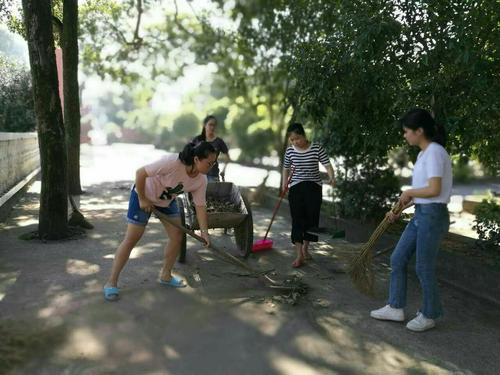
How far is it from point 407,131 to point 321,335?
1.85 m

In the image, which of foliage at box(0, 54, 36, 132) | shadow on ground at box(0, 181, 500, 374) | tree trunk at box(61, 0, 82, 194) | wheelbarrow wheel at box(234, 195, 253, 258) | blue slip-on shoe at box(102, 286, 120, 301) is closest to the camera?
shadow on ground at box(0, 181, 500, 374)

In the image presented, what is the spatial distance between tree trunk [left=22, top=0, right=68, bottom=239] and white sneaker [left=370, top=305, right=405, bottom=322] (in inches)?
177

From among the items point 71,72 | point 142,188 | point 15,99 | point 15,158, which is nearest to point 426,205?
point 142,188

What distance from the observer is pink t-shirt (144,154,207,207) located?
4348 mm

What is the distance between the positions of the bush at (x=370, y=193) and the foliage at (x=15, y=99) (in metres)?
10.4

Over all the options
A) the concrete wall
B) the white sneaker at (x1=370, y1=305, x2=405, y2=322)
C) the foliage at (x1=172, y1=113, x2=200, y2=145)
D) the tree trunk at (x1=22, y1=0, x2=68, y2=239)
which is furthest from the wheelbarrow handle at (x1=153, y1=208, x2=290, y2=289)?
→ the foliage at (x1=172, y1=113, x2=200, y2=145)

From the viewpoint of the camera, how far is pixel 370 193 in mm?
7945

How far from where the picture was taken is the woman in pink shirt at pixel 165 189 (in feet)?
14.2

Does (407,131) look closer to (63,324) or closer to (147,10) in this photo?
(63,324)

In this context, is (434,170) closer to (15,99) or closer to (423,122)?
(423,122)

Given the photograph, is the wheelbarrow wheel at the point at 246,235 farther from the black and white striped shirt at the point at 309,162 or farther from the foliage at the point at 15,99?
the foliage at the point at 15,99

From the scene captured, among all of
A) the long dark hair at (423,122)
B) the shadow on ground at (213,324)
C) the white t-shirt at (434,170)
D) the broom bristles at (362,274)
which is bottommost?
the shadow on ground at (213,324)

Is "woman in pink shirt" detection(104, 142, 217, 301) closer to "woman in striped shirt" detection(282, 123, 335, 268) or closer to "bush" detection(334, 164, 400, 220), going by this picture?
"woman in striped shirt" detection(282, 123, 335, 268)

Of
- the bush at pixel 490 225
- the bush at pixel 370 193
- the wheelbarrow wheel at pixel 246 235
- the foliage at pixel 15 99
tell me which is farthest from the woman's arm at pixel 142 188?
the foliage at pixel 15 99
